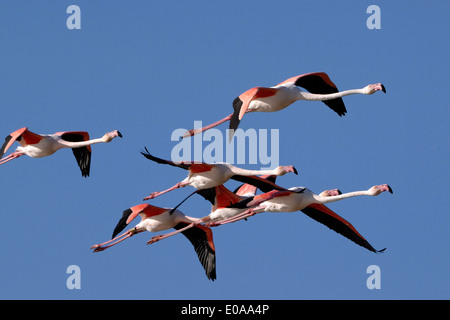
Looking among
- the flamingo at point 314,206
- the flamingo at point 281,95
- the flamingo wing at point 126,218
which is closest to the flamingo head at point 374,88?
the flamingo at point 281,95

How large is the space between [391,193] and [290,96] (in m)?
3.78

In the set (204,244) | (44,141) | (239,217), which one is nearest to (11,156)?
(44,141)

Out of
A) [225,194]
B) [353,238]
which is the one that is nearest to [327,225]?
[353,238]

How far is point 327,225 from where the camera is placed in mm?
29719

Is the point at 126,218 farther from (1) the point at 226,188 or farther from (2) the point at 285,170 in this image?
(2) the point at 285,170

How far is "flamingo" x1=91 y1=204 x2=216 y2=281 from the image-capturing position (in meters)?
30.5

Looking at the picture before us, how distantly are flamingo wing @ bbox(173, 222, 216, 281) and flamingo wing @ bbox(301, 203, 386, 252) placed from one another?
3.09 m

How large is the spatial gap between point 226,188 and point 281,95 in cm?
330

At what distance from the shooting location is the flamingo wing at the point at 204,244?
31.6 m

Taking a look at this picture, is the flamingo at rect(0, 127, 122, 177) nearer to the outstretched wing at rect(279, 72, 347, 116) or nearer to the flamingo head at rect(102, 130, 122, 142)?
the flamingo head at rect(102, 130, 122, 142)

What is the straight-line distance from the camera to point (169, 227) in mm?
31344

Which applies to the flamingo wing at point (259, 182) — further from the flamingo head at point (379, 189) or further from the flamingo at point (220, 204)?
the flamingo head at point (379, 189)

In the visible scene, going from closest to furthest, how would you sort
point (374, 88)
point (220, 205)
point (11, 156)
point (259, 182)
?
1. point (374, 88)
2. point (259, 182)
3. point (220, 205)
4. point (11, 156)

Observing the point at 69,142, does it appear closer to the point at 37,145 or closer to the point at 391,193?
the point at 37,145
